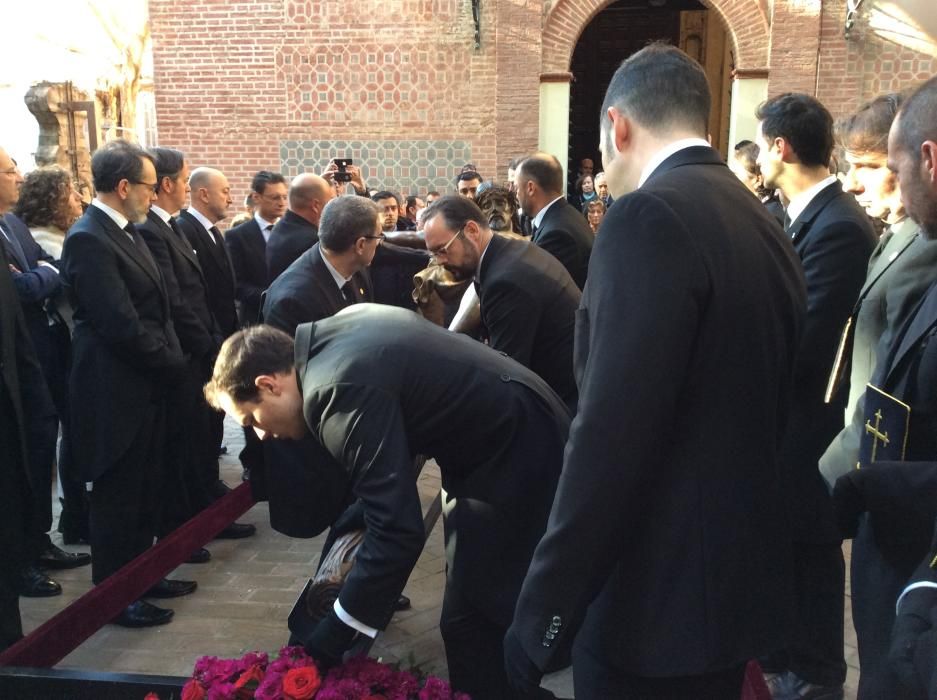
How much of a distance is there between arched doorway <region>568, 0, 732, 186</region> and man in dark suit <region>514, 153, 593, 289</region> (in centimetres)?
1198

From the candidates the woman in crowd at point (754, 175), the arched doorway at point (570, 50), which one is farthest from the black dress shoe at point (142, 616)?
the arched doorway at point (570, 50)

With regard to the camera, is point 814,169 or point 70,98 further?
point 70,98

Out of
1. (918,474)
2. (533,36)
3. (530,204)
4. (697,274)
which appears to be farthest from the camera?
(533,36)

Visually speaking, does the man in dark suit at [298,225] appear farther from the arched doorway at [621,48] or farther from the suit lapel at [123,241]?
the arched doorway at [621,48]

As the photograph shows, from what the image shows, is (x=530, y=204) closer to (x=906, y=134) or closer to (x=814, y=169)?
(x=814, y=169)

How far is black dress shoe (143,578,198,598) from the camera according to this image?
442cm

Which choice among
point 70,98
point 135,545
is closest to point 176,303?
point 135,545

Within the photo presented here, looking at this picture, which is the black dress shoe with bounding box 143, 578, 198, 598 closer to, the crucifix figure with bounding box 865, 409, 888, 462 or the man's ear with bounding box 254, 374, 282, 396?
the man's ear with bounding box 254, 374, 282, 396

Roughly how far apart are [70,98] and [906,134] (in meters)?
10.3

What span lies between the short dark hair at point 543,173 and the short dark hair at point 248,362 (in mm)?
2965

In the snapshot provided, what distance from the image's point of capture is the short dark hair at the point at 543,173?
5.21 m

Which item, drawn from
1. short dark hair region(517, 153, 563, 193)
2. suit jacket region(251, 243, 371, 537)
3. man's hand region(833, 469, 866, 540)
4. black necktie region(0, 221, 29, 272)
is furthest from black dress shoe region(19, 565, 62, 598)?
man's hand region(833, 469, 866, 540)

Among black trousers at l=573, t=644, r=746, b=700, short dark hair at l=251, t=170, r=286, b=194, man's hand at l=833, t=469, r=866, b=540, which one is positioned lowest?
black trousers at l=573, t=644, r=746, b=700

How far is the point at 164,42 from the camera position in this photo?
12.2 metres
